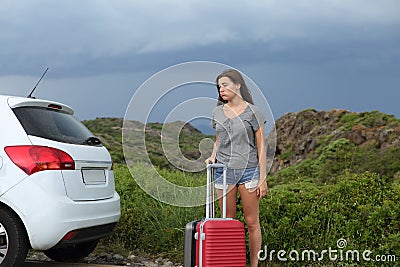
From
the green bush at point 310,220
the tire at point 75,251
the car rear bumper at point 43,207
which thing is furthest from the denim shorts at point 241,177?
the tire at point 75,251

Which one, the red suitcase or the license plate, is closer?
the red suitcase

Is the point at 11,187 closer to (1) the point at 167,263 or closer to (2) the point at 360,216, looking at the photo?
(1) the point at 167,263

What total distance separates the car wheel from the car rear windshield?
31.3 inches

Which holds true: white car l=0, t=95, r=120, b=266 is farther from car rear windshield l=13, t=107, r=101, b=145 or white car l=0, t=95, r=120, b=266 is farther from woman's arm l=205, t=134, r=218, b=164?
woman's arm l=205, t=134, r=218, b=164

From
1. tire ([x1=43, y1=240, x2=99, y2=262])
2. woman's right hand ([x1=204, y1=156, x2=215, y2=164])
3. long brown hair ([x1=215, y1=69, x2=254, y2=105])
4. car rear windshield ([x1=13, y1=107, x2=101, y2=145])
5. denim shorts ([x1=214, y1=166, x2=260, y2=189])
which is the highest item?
long brown hair ([x1=215, y1=69, x2=254, y2=105])

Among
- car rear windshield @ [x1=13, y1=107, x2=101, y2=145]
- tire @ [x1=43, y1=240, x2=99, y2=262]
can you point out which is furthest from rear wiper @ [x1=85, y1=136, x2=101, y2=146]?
tire @ [x1=43, y1=240, x2=99, y2=262]

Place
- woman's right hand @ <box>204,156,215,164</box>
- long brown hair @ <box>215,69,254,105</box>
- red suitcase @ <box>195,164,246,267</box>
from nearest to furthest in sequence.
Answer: red suitcase @ <box>195,164,246,267</box> → long brown hair @ <box>215,69,254,105</box> → woman's right hand @ <box>204,156,215,164</box>

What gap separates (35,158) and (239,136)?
6.05 feet

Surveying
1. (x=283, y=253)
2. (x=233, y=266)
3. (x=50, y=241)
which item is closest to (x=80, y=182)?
(x=50, y=241)

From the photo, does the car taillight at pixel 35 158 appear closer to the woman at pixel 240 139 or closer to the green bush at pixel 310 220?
the woman at pixel 240 139

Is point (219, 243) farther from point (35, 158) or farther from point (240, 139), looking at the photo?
point (35, 158)

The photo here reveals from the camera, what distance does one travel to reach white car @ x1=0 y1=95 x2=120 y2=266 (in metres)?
5.86

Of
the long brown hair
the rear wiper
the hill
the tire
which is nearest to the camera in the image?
the long brown hair

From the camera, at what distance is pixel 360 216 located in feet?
22.2
